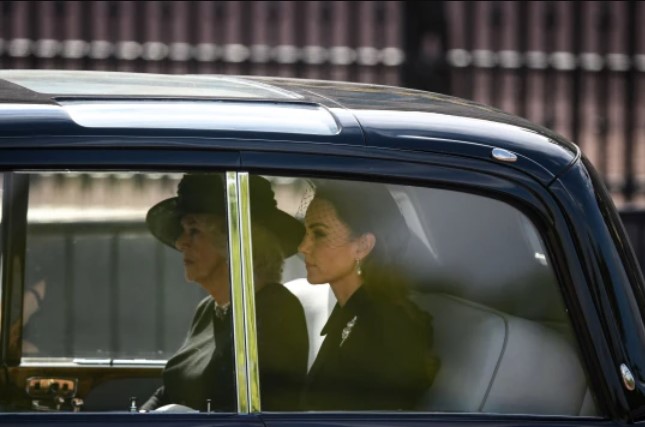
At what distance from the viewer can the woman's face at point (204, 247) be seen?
8.48 ft

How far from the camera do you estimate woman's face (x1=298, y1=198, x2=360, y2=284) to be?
8.80 feet

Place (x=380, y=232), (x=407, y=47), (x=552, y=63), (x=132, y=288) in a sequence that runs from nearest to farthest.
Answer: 1. (x=380, y=232)
2. (x=132, y=288)
3. (x=407, y=47)
4. (x=552, y=63)

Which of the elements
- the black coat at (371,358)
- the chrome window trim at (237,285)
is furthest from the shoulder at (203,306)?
the black coat at (371,358)

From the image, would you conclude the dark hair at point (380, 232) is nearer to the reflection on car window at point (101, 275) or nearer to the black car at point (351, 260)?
the black car at point (351, 260)

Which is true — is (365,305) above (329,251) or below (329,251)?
below

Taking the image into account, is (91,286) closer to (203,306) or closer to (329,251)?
(203,306)

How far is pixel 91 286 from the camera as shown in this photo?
271cm

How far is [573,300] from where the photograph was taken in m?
2.65

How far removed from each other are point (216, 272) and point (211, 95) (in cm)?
40

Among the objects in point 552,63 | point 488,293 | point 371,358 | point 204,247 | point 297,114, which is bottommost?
point 371,358

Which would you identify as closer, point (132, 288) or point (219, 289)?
point (219, 289)

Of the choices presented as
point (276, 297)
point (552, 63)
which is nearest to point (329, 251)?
point (276, 297)

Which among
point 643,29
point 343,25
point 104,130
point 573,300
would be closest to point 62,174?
point 104,130

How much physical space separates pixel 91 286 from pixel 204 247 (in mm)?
245
